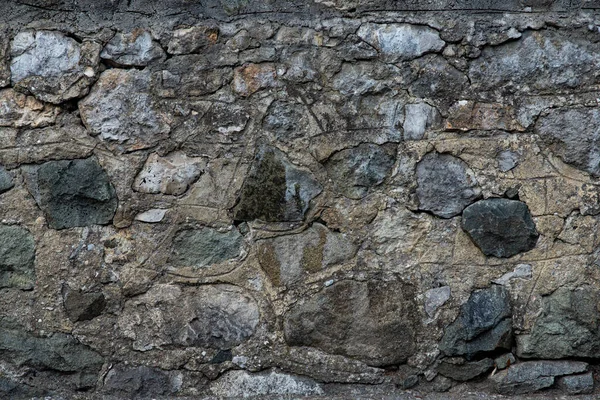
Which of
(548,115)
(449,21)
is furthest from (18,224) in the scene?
(548,115)

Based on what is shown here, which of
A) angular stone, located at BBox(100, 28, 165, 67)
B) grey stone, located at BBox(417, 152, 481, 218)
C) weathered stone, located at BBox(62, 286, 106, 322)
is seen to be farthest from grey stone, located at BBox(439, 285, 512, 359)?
angular stone, located at BBox(100, 28, 165, 67)

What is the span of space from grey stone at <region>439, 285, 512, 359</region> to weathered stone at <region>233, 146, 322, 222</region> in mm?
667

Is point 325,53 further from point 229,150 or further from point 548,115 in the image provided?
point 548,115

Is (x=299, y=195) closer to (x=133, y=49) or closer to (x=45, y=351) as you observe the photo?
(x=133, y=49)

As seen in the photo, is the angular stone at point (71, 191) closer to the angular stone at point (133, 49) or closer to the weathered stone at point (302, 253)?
the angular stone at point (133, 49)

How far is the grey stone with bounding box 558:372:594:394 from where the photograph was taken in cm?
296

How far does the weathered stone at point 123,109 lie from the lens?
116 inches

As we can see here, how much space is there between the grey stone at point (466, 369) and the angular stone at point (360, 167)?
0.67 metres

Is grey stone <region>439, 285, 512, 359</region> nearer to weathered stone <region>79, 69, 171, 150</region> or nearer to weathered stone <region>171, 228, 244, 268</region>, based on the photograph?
weathered stone <region>171, 228, 244, 268</region>

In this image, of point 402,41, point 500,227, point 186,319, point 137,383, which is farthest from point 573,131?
point 137,383

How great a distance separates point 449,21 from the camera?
2.96 m

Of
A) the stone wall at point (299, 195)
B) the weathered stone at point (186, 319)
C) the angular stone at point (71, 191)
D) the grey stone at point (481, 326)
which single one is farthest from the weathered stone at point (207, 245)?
the grey stone at point (481, 326)

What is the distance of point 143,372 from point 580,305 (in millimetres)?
1539

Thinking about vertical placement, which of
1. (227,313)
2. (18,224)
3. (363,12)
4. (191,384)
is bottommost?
(191,384)
